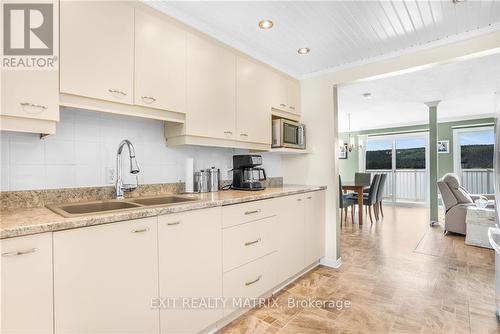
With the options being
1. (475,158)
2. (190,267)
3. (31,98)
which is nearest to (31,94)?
(31,98)

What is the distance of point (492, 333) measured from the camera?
1.73m

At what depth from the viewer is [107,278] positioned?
4.02 ft

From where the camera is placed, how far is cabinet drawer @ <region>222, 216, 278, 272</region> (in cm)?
182

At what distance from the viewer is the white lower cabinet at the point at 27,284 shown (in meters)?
0.97

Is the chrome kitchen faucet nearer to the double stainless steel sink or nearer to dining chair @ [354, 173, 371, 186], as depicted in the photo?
the double stainless steel sink

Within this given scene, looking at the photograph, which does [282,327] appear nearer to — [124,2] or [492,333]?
[492,333]

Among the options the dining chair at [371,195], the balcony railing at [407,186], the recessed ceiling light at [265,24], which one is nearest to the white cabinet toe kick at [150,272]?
the recessed ceiling light at [265,24]

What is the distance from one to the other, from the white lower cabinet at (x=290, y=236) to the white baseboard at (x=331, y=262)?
46 centimetres

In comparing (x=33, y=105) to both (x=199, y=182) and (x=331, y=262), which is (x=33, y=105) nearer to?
(x=199, y=182)

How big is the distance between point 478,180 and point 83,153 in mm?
8203

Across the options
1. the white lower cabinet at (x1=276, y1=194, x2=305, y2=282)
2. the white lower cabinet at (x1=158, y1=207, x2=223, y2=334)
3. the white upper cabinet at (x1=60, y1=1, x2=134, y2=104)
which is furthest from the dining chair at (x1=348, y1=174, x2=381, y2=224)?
the white upper cabinet at (x1=60, y1=1, x2=134, y2=104)

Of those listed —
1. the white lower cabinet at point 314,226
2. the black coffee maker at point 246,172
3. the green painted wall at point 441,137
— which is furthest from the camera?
the green painted wall at point 441,137

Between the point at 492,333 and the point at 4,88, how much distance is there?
3.20 metres

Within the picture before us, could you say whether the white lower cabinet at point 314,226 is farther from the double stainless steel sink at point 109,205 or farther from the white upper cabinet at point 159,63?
the white upper cabinet at point 159,63
